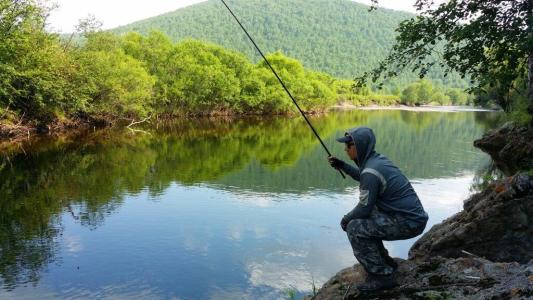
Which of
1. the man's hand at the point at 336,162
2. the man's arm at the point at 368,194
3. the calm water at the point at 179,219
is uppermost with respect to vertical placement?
the man's hand at the point at 336,162

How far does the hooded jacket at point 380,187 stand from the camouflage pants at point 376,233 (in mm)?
78

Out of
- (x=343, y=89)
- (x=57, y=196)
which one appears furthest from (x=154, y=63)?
(x=343, y=89)

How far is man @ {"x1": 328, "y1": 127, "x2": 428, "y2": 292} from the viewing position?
217 inches

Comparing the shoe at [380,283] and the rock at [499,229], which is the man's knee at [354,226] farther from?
the rock at [499,229]

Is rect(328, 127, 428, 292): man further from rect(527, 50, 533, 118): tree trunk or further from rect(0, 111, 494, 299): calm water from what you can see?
rect(527, 50, 533, 118): tree trunk

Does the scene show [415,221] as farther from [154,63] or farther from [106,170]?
[154,63]

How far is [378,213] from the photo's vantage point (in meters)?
5.72

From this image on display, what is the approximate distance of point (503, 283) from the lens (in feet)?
15.9

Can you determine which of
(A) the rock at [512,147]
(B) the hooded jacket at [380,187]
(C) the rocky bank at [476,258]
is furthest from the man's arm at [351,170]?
(A) the rock at [512,147]

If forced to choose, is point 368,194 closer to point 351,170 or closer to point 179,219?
point 351,170

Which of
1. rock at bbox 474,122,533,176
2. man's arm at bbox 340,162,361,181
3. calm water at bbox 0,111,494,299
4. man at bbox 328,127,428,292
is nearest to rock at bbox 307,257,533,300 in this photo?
man at bbox 328,127,428,292

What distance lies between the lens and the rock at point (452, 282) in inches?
185

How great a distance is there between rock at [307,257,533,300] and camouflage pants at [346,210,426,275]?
0.35 m

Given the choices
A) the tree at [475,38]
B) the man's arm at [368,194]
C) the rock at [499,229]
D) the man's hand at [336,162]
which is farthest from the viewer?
the tree at [475,38]
